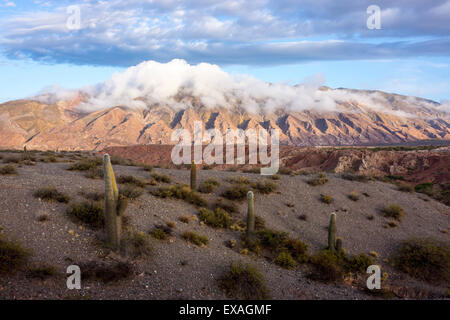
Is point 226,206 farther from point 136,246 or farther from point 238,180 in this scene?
point 136,246

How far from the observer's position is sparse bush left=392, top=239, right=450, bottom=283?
11.5 m

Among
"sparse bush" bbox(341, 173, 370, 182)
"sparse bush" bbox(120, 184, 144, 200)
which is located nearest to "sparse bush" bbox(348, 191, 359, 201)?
"sparse bush" bbox(341, 173, 370, 182)

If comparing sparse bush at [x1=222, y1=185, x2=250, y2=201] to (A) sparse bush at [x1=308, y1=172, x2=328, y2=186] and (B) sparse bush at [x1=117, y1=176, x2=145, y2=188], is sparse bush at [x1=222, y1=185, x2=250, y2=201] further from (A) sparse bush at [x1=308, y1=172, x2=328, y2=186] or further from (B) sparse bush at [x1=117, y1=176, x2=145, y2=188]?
(A) sparse bush at [x1=308, y1=172, x2=328, y2=186]

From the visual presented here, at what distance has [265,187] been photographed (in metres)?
17.2

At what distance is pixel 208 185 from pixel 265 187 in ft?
11.2

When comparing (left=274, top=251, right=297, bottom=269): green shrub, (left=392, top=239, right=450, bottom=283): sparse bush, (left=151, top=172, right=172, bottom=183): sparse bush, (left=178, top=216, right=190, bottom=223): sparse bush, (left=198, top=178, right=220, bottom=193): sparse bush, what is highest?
(left=151, top=172, right=172, bottom=183): sparse bush

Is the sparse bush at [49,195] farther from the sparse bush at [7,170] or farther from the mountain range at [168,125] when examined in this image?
the mountain range at [168,125]

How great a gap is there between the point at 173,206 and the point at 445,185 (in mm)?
28005

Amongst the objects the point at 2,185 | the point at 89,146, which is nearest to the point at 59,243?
the point at 2,185

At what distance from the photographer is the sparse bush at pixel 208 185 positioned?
1591cm

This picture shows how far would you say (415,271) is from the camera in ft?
38.4

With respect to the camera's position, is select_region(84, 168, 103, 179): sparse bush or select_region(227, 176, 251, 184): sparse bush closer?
select_region(84, 168, 103, 179): sparse bush

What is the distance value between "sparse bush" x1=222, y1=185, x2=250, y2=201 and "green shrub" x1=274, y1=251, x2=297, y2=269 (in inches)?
198
